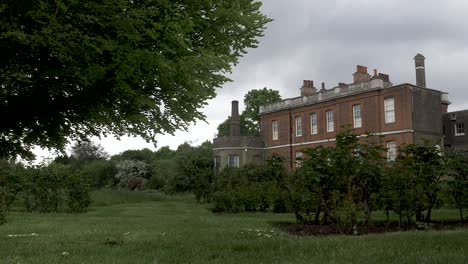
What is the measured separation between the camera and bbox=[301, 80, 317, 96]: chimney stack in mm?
49344

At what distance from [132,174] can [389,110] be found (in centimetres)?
3115

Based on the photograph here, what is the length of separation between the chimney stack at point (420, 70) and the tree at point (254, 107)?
2306 cm

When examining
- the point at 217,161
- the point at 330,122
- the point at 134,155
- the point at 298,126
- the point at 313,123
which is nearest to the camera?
the point at 330,122

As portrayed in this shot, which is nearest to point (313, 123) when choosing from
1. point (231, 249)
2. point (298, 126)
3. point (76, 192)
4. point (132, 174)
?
point (298, 126)

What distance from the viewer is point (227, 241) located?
8680mm

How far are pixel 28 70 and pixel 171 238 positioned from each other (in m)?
4.11

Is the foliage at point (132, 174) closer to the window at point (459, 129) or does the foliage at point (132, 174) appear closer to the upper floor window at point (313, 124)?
the upper floor window at point (313, 124)

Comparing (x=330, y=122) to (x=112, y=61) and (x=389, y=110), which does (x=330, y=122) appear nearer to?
(x=389, y=110)

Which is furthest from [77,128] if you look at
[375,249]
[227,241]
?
[375,249]

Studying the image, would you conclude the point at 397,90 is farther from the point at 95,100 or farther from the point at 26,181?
the point at 95,100

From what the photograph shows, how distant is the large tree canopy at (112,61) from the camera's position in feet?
19.7

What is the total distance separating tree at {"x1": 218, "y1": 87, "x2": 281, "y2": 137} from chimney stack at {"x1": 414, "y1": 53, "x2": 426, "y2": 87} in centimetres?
2306

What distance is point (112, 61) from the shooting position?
21.6ft

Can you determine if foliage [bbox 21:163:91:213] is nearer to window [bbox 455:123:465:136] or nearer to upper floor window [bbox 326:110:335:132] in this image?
upper floor window [bbox 326:110:335:132]
